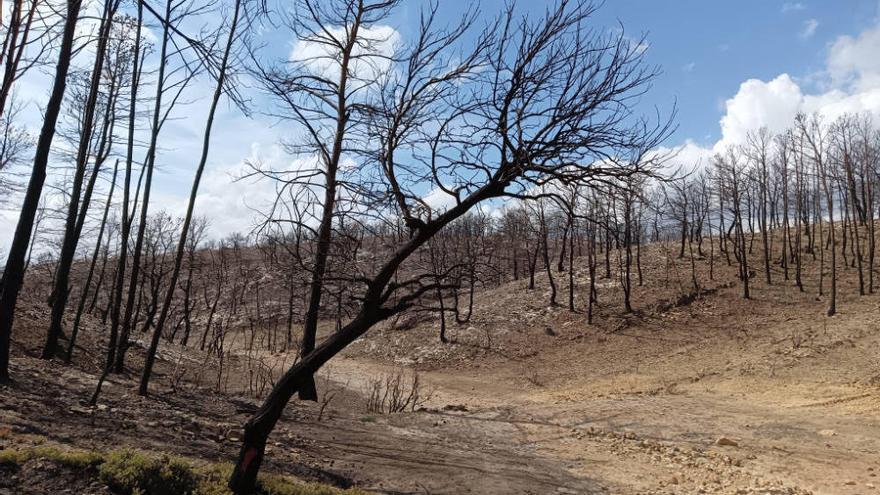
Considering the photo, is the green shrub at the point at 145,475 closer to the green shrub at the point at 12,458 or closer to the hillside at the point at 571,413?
the green shrub at the point at 12,458

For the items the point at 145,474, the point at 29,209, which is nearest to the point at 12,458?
the point at 145,474

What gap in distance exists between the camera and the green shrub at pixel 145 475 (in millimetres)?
4602

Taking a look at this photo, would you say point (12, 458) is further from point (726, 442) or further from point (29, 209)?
point (726, 442)

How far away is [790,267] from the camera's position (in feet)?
104

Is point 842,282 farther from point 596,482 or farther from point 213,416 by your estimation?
point 213,416

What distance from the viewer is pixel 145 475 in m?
4.71

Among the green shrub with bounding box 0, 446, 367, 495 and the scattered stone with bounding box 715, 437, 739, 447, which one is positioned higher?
the green shrub with bounding box 0, 446, 367, 495

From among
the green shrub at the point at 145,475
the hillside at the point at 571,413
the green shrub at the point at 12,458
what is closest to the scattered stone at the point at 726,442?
the hillside at the point at 571,413

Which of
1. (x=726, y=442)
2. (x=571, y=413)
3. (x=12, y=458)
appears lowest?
(x=571, y=413)

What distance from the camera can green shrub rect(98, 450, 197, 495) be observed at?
4.60m

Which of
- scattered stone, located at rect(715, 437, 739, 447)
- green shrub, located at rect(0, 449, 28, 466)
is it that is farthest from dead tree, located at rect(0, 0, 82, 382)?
scattered stone, located at rect(715, 437, 739, 447)

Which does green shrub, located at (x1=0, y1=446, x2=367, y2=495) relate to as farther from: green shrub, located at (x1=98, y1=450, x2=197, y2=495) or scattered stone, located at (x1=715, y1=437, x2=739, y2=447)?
scattered stone, located at (x1=715, y1=437, x2=739, y2=447)

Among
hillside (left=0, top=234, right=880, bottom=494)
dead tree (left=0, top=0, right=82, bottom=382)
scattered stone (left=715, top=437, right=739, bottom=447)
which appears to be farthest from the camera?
scattered stone (left=715, top=437, right=739, bottom=447)

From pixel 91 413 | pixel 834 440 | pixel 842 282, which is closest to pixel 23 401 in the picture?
pixel 91 413
